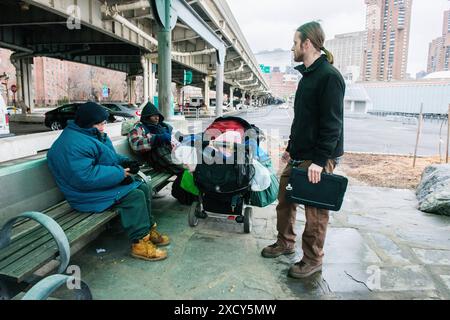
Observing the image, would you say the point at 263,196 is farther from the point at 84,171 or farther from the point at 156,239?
the point at 84,171

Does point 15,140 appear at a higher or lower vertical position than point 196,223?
higher

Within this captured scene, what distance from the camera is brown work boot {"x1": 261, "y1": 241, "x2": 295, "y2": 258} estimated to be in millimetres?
3557

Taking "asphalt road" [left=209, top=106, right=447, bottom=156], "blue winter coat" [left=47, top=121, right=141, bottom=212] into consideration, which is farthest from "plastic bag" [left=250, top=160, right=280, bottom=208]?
"asphalt road" [left=209, top=106, right=447, bottom=156]

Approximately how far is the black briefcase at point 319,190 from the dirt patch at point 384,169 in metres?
4.58

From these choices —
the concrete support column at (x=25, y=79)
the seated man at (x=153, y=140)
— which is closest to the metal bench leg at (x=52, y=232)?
the seated man at (x=153, y=140)

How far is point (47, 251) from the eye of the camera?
2447 millimetres

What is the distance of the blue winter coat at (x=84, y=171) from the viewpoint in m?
3.05

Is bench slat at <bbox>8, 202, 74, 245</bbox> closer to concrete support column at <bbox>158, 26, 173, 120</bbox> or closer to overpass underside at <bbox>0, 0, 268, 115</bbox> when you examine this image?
concrete support column at <bbox>158, 26, 173, 120</bbox>
